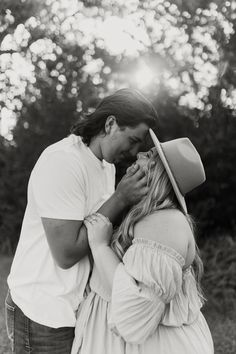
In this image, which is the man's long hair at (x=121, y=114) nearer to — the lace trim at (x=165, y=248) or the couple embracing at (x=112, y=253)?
the couple embracing at (x=112, y=253)

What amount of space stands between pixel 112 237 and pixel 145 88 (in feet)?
20.3

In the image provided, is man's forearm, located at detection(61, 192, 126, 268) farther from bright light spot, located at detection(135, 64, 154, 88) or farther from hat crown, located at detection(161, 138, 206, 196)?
bright light spot, located at detection(135, 64, 154, 88)

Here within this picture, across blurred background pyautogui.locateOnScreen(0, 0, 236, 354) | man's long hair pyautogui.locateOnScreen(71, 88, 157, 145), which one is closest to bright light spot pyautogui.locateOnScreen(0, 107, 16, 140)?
blurred background pyautogui.locateOnScreen(0, 0, 236, 354)

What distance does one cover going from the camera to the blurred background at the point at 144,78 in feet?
28.8

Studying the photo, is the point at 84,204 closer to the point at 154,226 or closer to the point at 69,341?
the point at 154,226

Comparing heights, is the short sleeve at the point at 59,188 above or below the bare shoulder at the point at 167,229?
above

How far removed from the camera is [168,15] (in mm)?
8969

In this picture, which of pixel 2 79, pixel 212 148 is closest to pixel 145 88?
pixel 212 148

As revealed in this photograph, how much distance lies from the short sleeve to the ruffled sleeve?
36 centimetres

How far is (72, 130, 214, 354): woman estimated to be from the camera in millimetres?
2723

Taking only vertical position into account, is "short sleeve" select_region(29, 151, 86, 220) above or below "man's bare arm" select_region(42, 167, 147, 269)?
above

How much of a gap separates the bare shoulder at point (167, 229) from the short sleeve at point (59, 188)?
32 cm

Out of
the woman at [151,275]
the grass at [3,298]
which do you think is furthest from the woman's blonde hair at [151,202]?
Answer: the grass at [3,298]

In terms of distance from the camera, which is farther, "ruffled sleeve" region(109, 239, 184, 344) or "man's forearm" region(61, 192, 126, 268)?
"man's forearm" region(61, 192, 126, 268)
